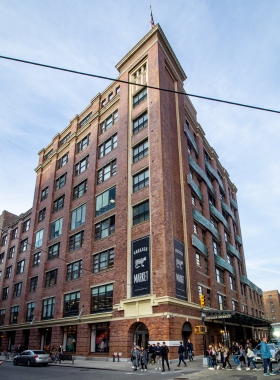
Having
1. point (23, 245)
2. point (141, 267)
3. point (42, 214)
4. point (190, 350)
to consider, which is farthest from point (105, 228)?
point (23, 245)

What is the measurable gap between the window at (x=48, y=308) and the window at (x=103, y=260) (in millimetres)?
8964

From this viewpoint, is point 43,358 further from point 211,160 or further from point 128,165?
point 211,160

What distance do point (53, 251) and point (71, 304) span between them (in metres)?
8.92

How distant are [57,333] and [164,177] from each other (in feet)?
70.1

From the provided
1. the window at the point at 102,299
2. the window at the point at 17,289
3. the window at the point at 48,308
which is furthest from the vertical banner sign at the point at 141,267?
the window at the point at 17,289

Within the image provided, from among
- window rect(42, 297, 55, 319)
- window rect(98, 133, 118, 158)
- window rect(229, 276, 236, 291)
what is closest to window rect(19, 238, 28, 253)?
window rect(42, 297, 55, 319)

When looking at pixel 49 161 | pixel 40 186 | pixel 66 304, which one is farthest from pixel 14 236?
pixel 66 304

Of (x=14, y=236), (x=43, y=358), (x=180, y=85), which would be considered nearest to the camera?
(x=43, y=358)

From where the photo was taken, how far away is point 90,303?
30750 mm

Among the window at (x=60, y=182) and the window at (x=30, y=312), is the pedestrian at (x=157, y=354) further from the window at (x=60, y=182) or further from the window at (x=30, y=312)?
the window at (x=60, y=182)

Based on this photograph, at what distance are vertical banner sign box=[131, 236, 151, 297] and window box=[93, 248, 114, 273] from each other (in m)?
→ 3.80

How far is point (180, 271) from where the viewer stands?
26.4 meters

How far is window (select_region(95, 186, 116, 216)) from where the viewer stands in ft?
109

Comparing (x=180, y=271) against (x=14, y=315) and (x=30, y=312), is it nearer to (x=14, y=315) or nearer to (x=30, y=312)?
(x=30, y=312)
